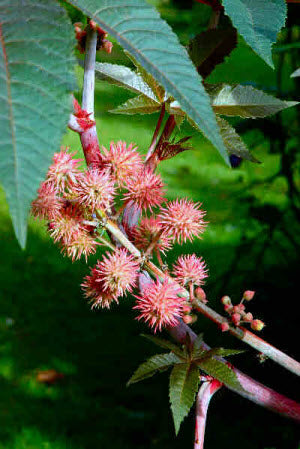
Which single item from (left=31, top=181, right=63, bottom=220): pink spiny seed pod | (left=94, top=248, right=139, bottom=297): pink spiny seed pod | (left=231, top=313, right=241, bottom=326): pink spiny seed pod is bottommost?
(left=231, top=313, right=241, bottom=326): pink spiny seed pod

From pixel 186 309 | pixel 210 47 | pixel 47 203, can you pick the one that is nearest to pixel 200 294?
pixel 186 309

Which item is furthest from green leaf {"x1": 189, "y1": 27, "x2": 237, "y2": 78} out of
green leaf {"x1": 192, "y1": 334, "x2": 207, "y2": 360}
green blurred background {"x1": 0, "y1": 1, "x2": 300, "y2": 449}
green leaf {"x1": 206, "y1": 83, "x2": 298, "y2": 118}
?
green blurred background {"x1": 0, "y1": 1, "x2": 300, "y2": 449}

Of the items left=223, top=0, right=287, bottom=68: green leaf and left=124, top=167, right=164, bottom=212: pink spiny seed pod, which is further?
left=124, top=167, right=164, bottom=212: pink spiny seed pod

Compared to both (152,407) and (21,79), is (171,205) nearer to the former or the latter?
(21,79)

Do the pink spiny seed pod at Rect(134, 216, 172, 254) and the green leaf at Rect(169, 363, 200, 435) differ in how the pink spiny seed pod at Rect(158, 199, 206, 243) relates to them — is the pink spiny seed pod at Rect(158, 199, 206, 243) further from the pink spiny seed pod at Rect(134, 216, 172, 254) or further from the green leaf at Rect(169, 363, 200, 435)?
the green leaf at Rect(169, 363, 200, 435)

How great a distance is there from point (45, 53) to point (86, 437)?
7.77 feet

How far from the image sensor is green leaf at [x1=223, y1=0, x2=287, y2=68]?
631 mm

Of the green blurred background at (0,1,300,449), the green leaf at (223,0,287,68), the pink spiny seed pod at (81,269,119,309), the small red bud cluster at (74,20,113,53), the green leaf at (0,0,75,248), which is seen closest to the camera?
the green leaf at (0,0,75,248)

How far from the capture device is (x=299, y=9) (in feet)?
5.18

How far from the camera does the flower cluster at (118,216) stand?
0.73 meters

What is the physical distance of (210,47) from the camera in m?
0.84

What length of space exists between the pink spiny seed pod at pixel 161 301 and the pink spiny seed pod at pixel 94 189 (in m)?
0.13

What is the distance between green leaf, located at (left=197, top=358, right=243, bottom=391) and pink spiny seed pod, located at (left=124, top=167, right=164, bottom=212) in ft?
0.79

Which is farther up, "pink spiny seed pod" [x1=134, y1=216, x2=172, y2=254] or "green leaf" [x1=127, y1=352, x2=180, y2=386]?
"pink spiny seed pod" [x1=134, y1=216, x2=172, y2=254]
